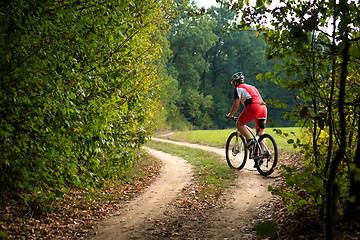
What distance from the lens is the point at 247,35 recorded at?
170ft

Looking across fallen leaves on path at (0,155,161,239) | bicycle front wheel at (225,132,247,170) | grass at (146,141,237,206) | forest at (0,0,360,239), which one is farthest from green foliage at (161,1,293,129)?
forest at (0,0,360,239)

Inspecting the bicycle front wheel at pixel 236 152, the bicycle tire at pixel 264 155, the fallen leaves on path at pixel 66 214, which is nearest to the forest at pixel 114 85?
the fallen leaves on path at pixel 66 214

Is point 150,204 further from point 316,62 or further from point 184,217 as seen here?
point 316,62

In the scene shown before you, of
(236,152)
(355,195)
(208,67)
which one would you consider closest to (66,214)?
(236,152)

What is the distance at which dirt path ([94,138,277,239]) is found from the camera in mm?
4961

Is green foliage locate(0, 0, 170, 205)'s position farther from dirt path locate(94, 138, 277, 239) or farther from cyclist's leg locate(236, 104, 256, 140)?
cyclist's leg locate(236, 104, 256, 140)

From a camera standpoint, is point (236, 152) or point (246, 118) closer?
point (246, 118)

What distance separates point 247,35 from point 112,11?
49.9 metres

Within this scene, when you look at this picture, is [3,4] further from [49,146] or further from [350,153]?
[350,153]

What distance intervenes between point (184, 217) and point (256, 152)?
110 inches

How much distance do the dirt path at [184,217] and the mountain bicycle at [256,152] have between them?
29 cm

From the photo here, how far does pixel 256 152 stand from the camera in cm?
763

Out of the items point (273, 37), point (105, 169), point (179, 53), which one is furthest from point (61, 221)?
point (179, 53)

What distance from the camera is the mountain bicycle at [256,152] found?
7297mm
